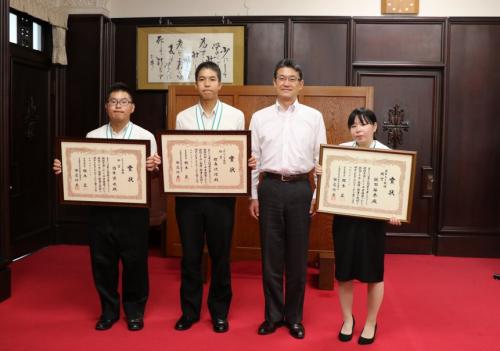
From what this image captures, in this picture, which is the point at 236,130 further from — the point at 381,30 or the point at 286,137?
the point at 381,30

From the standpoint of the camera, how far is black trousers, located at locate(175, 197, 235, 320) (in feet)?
9.07

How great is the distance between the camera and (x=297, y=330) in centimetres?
276

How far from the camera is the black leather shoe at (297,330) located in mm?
2756

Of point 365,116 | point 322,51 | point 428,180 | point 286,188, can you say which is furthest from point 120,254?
point 428,180

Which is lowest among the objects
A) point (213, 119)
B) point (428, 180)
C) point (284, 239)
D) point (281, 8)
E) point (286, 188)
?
point (284, 239)

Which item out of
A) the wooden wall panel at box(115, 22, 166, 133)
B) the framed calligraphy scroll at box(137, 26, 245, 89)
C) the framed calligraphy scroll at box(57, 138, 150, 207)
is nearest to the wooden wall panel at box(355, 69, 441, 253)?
the framed calligraphy scroll at box(137, 26, 245, 89)

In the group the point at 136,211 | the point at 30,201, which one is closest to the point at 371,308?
the point at 136,211

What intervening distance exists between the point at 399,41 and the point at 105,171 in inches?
127

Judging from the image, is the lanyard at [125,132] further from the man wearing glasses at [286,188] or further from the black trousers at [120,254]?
the man wearing glasses at [286,188]

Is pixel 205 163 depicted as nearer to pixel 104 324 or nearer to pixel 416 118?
pixel 104 324

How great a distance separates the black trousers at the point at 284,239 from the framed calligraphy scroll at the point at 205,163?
0.16 metres

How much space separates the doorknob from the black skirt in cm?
240

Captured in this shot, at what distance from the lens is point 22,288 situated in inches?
141

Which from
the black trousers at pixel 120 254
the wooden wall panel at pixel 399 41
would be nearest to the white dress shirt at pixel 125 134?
the black trousers at pixel 120 254
